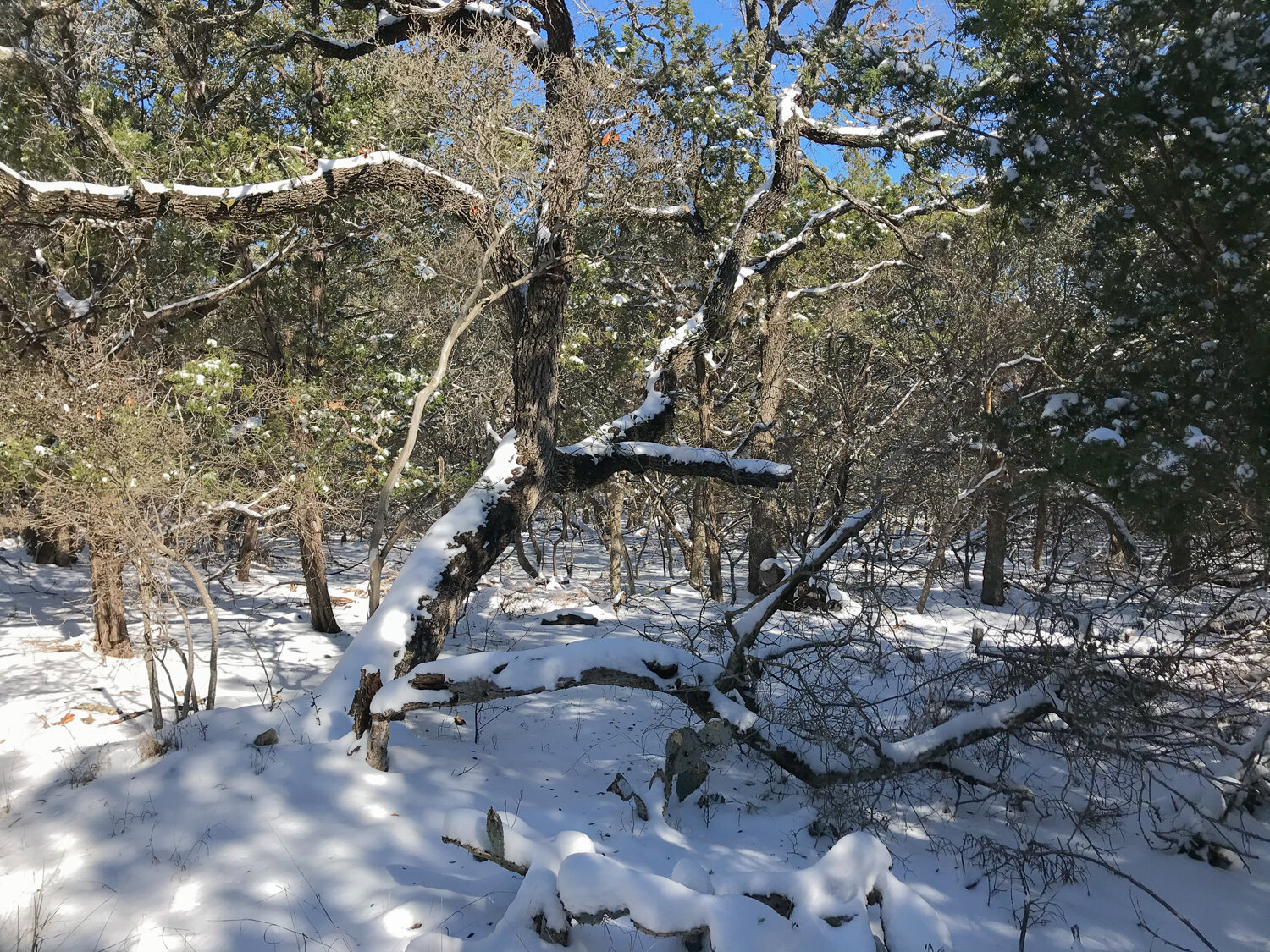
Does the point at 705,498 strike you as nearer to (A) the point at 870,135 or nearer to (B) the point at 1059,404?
(A) the point at 870,135

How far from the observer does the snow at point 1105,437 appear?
5184 mm

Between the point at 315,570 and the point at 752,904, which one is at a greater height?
the point at 315,570

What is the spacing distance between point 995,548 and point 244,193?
12159 mm

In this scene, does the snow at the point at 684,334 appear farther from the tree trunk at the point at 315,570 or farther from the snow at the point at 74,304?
the snow at the point at 74,304

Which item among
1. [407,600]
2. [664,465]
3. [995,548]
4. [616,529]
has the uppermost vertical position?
[664,465]

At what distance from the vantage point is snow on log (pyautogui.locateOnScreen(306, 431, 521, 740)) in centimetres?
546

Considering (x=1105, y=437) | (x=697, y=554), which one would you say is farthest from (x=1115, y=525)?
(x=697, y=554)

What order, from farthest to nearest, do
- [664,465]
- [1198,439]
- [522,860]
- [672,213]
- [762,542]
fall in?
[762,542] < [672,213] < [664,465] < [1198,439] < [522,860]

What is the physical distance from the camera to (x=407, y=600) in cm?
591

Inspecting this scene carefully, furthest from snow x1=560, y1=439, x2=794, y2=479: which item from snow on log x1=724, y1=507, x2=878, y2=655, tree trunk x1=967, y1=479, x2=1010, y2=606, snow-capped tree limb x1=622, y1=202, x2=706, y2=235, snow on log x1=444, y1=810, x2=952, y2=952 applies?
snow on log x1=444, y1=810, x2=952, y2=952

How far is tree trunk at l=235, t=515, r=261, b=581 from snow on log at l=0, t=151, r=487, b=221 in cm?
319

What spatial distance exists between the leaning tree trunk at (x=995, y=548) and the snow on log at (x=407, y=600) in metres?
7.47

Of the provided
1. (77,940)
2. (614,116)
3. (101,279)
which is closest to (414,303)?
(101,279)

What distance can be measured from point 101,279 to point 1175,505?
35.6 feet
